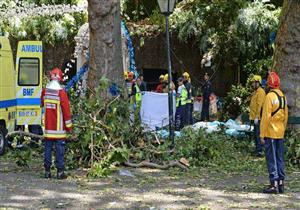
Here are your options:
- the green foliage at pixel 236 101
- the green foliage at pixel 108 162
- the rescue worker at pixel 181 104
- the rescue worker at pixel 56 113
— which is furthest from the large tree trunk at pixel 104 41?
the green foliage at pixel 236 101

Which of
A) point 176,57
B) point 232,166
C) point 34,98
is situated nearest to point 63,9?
point 176,57

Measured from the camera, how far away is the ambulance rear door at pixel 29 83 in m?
15.7

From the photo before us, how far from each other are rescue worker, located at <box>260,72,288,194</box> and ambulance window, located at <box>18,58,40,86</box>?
7658mm

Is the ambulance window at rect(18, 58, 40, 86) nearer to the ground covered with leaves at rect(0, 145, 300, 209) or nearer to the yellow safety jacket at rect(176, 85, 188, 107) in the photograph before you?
the ground covered with leaves at rect(0, 145, 300, 209)

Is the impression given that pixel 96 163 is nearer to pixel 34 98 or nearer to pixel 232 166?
pixel 232 166

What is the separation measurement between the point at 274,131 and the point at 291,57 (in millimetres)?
5083

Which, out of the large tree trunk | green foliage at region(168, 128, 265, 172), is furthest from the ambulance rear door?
green foliage at region(168, 128, 265, 172)

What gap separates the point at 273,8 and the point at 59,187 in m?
16.3

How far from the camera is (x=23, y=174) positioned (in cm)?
1145

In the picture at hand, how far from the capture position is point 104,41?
13.3 meters

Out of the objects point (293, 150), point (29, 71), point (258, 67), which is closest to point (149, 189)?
point (293, 150)

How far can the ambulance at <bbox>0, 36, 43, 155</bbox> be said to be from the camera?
14.7 meters

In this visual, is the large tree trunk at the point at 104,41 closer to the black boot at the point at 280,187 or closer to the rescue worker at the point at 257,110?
the rescue worker at the point at 257,110

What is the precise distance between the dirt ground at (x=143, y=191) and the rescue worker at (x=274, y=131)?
0.30 metres
